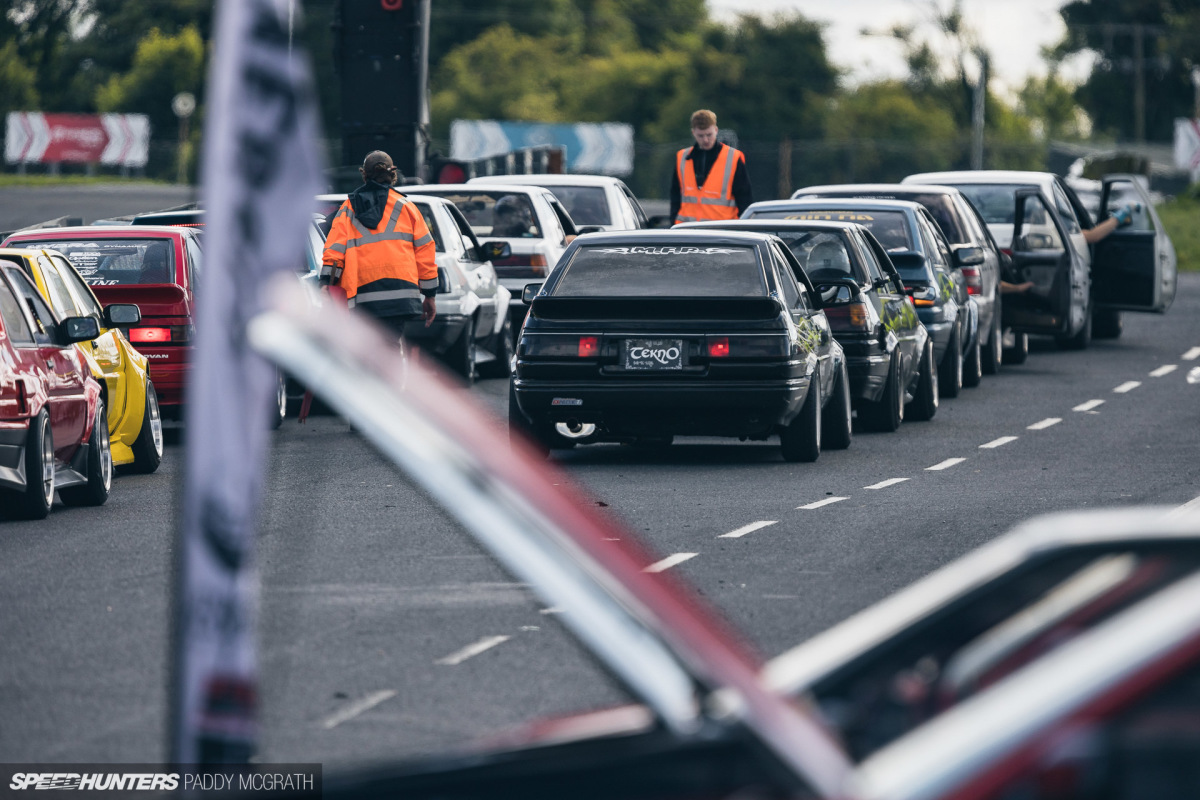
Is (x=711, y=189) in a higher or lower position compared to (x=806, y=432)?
higher

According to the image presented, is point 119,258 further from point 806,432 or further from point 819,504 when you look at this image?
point 819,504

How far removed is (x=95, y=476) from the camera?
11398mm

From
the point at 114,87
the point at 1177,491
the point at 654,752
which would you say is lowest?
the point at 1177,491

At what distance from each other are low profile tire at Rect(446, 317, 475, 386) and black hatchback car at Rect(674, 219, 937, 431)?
3.55 m

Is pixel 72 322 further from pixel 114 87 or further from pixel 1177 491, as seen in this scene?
pixel 114 87

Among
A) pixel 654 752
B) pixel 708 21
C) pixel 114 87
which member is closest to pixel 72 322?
pixel 654 752

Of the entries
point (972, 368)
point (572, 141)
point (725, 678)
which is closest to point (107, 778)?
point (725, 678)

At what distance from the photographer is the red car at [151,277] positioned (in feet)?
47.1

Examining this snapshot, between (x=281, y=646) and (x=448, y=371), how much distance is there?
460 inches

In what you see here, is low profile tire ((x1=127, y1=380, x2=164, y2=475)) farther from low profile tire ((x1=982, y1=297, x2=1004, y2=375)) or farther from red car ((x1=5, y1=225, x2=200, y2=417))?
low profile tire ((x1=982, y1=297, x2=1004, y2=375))

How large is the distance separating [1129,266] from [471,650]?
16881 millimetres

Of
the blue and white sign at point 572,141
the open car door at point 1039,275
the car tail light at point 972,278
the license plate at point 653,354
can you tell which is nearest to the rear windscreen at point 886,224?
the car tail light at point 972,278

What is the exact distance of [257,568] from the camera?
9242 millimetres

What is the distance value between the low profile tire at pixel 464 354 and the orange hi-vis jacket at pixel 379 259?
11.4 ft
